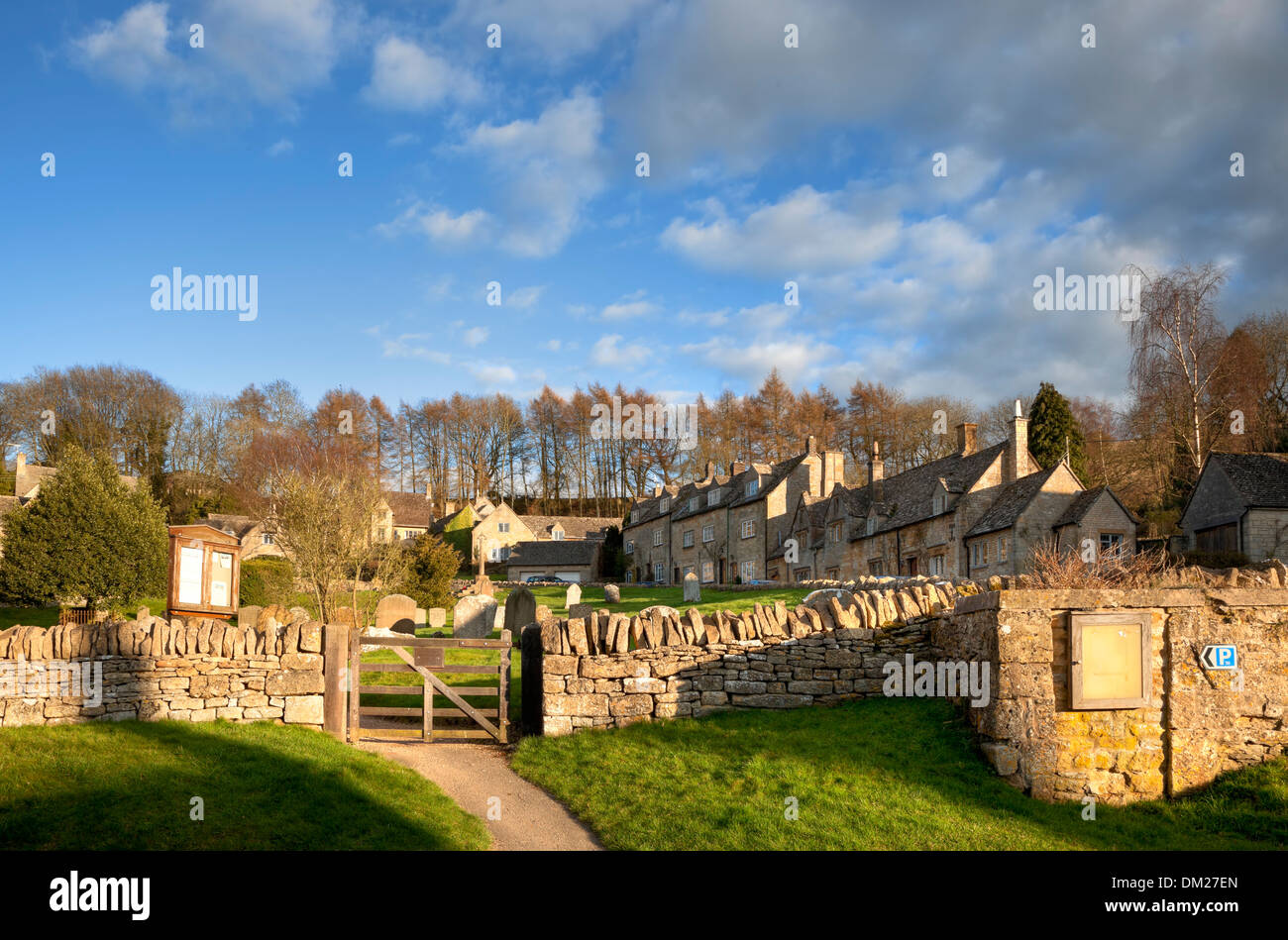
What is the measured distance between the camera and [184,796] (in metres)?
9.51

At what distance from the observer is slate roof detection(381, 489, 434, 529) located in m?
79.4

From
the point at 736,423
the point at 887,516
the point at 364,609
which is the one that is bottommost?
the point at 364,609

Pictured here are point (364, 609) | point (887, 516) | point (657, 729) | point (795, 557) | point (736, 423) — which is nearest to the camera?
point (657, 729)

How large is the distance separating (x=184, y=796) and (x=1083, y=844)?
9.63m

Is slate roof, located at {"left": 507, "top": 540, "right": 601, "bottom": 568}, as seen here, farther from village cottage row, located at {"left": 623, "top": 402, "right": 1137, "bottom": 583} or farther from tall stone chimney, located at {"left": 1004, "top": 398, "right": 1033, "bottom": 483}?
tall stone chimney, located at {"left": 1004, "top": 398, "right": 1033, "bottom": 483}

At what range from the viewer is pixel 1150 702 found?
1052 cm

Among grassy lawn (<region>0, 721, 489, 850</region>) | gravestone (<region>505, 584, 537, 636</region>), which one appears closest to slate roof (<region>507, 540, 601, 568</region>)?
gravestone (<region>505, 584, 537, 636</region>)

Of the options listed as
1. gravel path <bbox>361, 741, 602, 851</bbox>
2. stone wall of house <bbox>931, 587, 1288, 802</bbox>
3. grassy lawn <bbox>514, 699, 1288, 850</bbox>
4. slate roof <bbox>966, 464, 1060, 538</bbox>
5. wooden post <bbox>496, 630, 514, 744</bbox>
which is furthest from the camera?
slate roof <bbox>966, 464, 1060, 538</bbox>

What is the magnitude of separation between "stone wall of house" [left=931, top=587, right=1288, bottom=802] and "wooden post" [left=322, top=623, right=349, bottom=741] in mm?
9446

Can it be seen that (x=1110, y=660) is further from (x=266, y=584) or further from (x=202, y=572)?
(x=266, y=584)

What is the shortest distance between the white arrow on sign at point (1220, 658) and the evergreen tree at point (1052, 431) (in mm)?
42002
